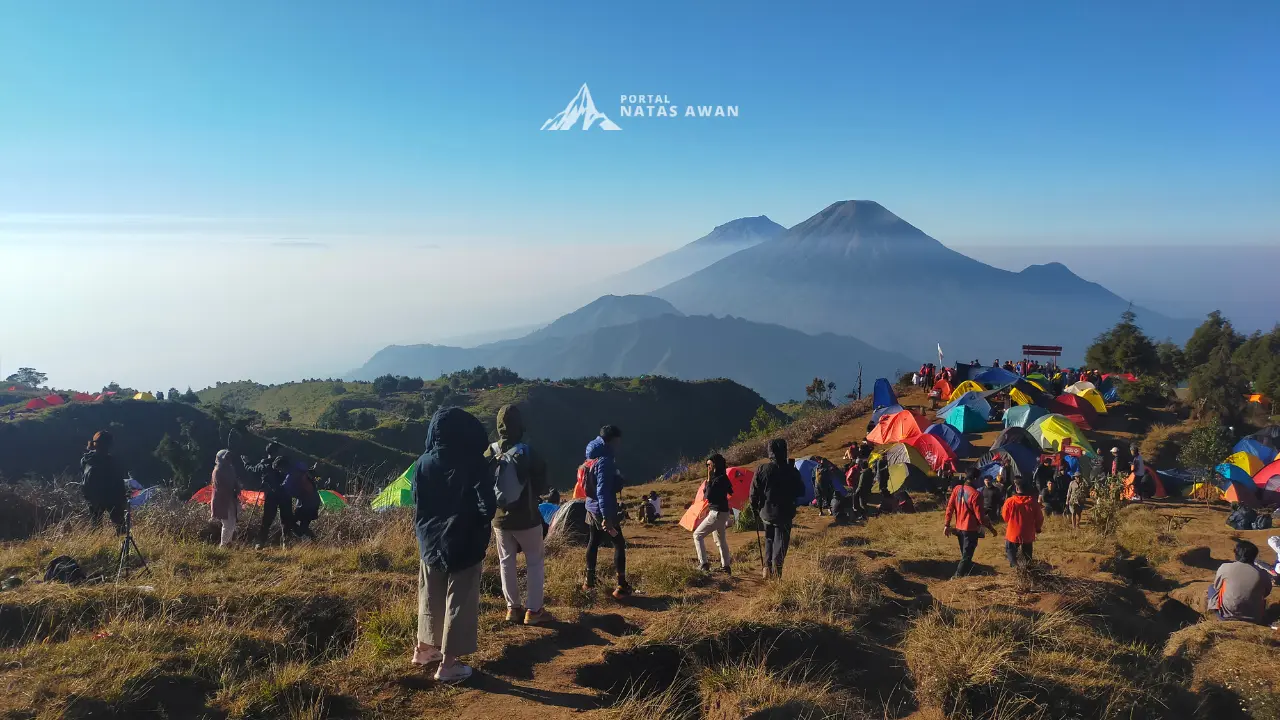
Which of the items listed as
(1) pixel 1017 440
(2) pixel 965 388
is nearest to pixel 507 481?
(1) pixel 1017 440

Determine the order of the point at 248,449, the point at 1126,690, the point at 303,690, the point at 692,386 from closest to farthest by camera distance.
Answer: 1. the point at 303,690
2. the point at 1126,690
3. the point at 248,449
4. the point at 692,386

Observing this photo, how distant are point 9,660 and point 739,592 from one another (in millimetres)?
4712

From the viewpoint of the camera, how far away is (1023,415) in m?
16.5

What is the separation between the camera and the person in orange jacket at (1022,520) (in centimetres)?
691

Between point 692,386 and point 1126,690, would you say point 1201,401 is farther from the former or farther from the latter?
point 692,386

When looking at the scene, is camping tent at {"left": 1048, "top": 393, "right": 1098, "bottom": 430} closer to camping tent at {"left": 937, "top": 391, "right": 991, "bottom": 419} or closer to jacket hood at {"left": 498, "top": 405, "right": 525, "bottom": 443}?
camping tent at {"left": 937, "top": 391, "right": 991, "bottom": 419}

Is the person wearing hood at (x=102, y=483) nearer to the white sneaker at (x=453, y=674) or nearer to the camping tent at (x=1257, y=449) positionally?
the white sneaker at (x=453, y=674)

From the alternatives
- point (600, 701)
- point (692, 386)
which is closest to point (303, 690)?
point (600, 701)

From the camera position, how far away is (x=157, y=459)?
110 feet

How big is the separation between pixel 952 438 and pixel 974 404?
3.34 m

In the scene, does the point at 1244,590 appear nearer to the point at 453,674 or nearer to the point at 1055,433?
the point at 453,674

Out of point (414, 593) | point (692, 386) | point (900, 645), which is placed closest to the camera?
point (900, 645)

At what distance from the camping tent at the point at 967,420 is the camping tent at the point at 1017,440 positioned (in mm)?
2470

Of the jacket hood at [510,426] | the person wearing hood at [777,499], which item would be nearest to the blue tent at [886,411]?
the person wearing hood at [777,499]
